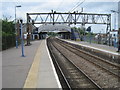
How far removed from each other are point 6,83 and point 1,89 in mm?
827

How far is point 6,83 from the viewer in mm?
8070

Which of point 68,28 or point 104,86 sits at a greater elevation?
point 68,28

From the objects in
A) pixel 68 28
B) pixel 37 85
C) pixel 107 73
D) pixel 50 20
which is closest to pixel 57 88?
pixel 37 85

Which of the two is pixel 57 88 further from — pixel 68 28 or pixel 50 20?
pixel 68 28

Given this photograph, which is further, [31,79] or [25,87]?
[31,79]

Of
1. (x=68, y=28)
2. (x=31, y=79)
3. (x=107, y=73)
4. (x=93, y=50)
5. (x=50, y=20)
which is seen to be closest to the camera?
(x=31, y=79)

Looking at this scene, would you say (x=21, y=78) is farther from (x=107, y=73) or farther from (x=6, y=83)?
(x=107, y=73)

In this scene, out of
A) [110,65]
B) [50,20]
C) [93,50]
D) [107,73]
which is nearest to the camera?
[107,73]

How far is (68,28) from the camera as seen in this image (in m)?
64.0

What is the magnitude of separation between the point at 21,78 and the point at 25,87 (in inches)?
65.7

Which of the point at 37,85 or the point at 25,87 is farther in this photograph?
the point at 37,85

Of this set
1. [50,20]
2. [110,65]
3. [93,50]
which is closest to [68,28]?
[50,20]

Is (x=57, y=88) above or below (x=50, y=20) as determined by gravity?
below

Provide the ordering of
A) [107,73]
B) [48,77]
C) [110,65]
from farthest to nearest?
[110,65] < [107,73] < [48,77]
